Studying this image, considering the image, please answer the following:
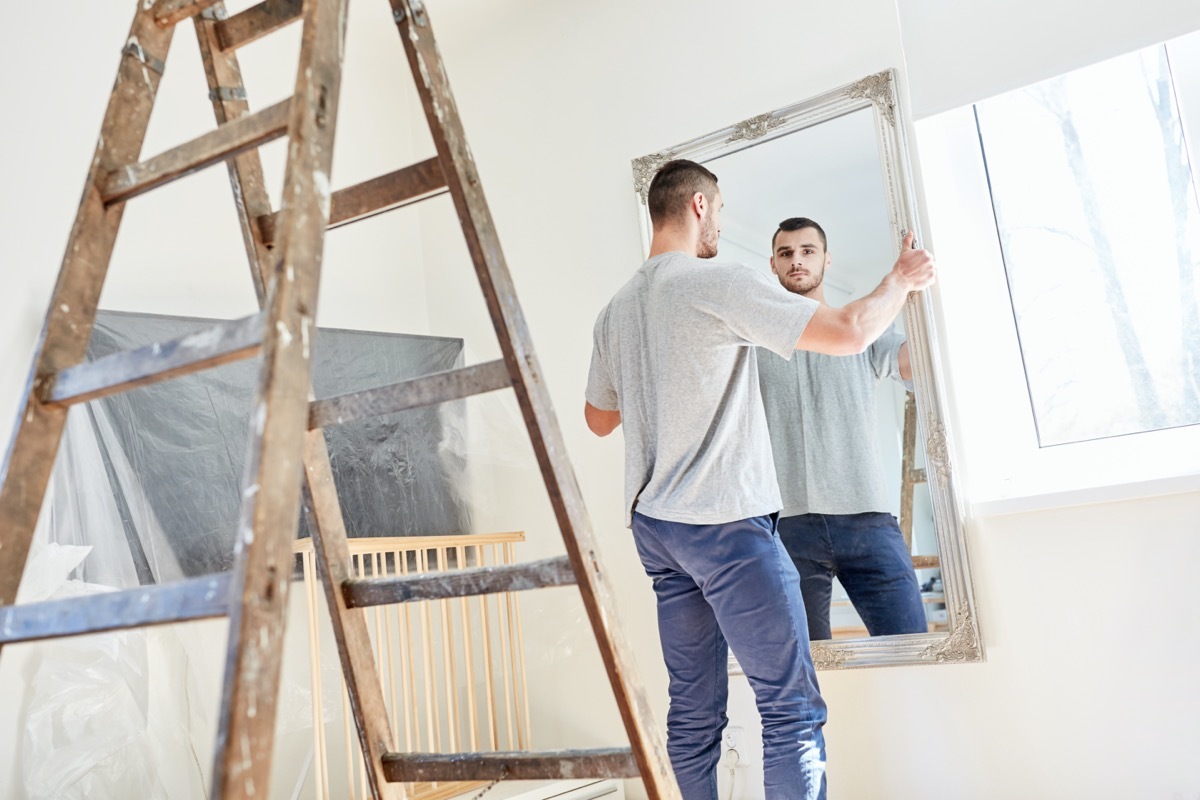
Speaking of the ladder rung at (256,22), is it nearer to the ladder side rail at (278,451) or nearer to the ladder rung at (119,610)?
the ladder side rail at (278,451)

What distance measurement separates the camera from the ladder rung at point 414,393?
1146 mm

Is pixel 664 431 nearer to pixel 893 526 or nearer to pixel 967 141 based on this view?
pixel 893 526

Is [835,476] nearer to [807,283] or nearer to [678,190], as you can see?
[807,283]

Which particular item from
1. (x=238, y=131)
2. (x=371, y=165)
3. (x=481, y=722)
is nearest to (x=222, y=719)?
(x=238, y=131)

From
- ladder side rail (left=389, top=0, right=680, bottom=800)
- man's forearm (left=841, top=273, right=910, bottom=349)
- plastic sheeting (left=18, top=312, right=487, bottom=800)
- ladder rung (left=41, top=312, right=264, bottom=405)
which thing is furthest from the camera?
plastic sheeting (left=18, top=312, right=487, bottom=800)

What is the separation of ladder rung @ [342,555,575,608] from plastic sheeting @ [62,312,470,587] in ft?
2.16

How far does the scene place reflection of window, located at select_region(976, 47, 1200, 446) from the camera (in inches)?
86.0

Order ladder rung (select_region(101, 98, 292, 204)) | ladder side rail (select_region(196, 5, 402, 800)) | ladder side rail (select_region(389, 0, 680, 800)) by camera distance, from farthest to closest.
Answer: ladder side rail (select_region(196, 5, 402, 800)) < ladder side rail (select_region(389, 0, 680, 800)) < ladder rung (select_region(101, 98, 292, 204))

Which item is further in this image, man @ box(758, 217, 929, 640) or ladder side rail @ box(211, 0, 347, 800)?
man @ box(758, 217, 929, 640)

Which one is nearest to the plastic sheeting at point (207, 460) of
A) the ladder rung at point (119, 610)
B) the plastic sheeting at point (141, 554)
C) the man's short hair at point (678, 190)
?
the plastic sheeting at point (141, 554)

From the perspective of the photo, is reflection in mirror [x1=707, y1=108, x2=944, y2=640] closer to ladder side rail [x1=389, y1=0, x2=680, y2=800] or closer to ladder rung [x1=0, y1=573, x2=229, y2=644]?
ladder side rail [x1=389, y1=0, x2=680, y2=800]

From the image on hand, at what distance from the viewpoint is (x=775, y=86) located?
2.54 meters

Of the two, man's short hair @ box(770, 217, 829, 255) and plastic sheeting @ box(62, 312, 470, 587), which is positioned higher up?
man's short hair @ box(770, 217, 829, 255)

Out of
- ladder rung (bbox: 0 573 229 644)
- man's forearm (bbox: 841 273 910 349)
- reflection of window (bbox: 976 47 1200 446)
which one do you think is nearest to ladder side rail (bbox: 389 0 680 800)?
ladder rung (bbox: 0 573 229 644)
